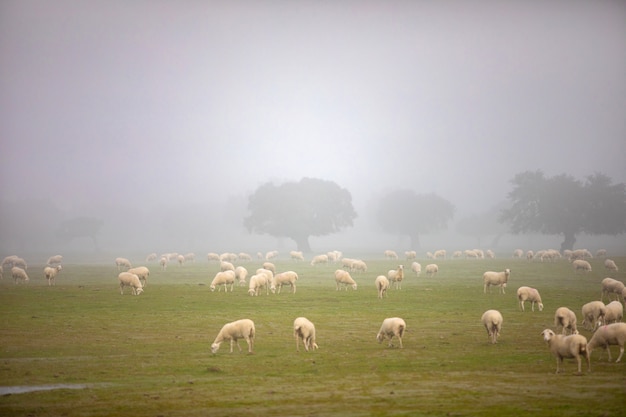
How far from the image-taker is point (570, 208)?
400ft

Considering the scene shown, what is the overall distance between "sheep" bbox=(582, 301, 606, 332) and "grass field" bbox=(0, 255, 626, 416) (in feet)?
8.42

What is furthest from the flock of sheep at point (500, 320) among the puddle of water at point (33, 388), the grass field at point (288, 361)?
the puddle of water at point (33, 388)

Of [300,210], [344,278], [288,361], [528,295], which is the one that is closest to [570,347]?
[288,361]

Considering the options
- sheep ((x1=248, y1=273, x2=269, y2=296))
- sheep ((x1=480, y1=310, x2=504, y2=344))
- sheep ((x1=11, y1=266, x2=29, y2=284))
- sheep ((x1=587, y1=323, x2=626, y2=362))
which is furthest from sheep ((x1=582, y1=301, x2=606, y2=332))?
sheep ((x1=11, y1=266, x2=29, y2=284))

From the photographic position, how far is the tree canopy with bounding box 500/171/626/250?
393ft

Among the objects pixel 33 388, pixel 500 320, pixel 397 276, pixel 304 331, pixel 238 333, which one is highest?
pixel 397 276

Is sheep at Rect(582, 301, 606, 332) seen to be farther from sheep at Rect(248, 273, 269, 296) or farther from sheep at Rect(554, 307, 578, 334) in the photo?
sheep at Rect(248, 273, 269, 296)

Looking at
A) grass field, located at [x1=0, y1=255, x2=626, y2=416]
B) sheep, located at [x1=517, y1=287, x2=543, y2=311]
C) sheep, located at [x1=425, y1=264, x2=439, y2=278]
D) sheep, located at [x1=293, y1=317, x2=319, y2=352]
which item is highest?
sheep, located at [x1=425, y1=264, x2=439, y2=278]

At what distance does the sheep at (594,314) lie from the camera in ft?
94.7

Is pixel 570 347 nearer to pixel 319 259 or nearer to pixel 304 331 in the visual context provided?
pixel 304 331

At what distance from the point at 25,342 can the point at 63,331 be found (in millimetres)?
2903

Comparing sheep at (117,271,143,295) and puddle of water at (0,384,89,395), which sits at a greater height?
sheep at (117,271,143,295)

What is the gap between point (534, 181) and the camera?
132750mm

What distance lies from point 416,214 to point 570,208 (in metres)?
51.7
